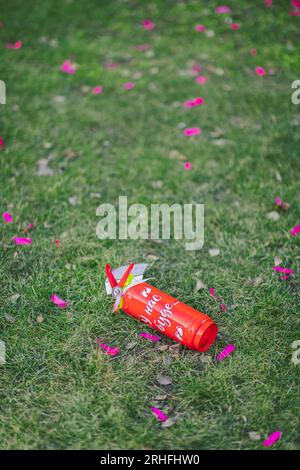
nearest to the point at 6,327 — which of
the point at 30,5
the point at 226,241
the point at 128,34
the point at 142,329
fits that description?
the point at 142,329

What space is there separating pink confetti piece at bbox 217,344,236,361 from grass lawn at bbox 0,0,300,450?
0.11 feet

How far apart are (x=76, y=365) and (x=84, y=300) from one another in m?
0.54

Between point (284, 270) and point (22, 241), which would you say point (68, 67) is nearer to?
point (22, 241)

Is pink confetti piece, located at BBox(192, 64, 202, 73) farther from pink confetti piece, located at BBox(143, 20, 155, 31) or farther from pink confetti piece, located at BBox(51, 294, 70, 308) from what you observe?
pink confetti piece, located at BBox(51, 294, 70, 308)

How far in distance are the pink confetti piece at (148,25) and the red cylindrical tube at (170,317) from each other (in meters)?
4.64

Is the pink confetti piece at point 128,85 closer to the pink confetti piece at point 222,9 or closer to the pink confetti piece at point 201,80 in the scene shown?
the pink confetti piece at point 201,80

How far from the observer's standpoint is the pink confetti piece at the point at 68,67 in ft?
19.1

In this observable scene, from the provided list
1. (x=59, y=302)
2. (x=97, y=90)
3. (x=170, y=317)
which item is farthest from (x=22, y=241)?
(x=97, y=90)

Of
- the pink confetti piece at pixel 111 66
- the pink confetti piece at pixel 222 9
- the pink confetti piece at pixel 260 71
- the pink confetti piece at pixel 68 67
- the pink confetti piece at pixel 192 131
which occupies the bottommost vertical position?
the pink confetti piece at pixel 192 131

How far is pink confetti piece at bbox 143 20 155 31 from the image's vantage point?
654 cm

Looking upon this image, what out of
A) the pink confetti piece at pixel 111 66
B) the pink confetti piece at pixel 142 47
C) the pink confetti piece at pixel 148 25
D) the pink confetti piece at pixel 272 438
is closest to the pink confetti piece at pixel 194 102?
the pink confetti piece at pixel 111 66

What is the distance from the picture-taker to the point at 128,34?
6453 mm

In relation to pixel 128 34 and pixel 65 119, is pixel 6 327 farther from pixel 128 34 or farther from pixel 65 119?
pixel 128 34

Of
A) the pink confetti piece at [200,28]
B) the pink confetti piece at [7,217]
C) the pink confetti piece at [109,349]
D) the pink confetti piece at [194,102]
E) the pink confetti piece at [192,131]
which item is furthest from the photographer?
the pink confetti piece at [200,28]
